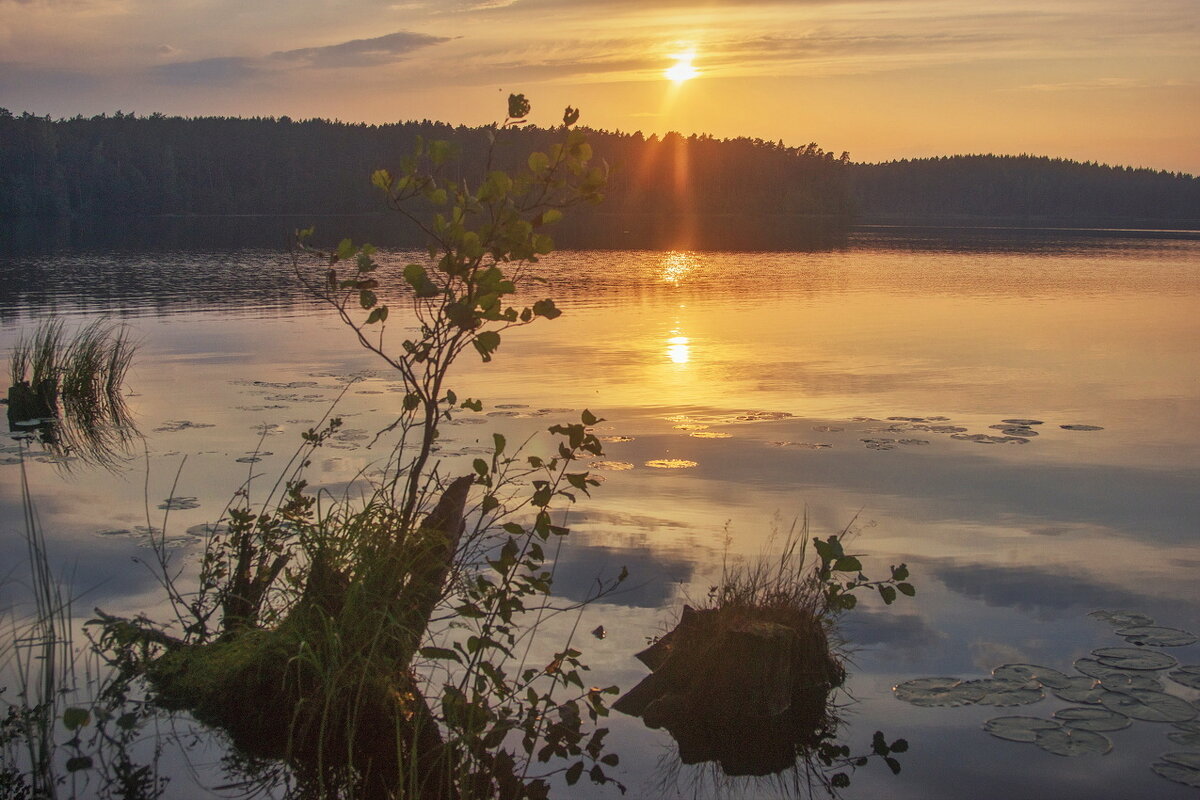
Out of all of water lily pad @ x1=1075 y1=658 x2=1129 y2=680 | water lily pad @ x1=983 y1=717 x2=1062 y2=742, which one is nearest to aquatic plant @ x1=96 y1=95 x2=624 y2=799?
water lily pad @ x1=983 y1=717 x2=1062 y2=742

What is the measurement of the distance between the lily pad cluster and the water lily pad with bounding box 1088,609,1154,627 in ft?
0.64

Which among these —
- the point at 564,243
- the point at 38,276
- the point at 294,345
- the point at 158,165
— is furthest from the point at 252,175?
the point at 294,345

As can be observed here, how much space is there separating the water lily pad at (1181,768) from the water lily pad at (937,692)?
90 centimetres

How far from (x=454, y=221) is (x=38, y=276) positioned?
33.4 metres

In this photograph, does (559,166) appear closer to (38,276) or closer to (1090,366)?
(1090,366)

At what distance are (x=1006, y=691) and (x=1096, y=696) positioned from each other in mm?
435

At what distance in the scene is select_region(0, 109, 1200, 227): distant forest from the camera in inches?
5330

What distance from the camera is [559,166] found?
5160 millimetres

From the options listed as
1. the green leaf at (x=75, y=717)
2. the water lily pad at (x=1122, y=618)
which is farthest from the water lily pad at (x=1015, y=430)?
the green leaf at (x=75, y=717)

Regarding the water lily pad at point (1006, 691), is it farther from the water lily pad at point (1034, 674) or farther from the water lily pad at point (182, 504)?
the water lily pad at point (182, 504)

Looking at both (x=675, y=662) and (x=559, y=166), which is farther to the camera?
(x=675, y=662)

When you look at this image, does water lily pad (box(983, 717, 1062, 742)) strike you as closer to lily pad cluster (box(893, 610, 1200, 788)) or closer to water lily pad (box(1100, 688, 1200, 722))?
lily pad cluster (box(893, 610, 1200, 788))

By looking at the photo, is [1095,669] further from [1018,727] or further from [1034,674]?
[1018,727]

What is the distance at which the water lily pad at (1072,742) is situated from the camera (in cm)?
518
